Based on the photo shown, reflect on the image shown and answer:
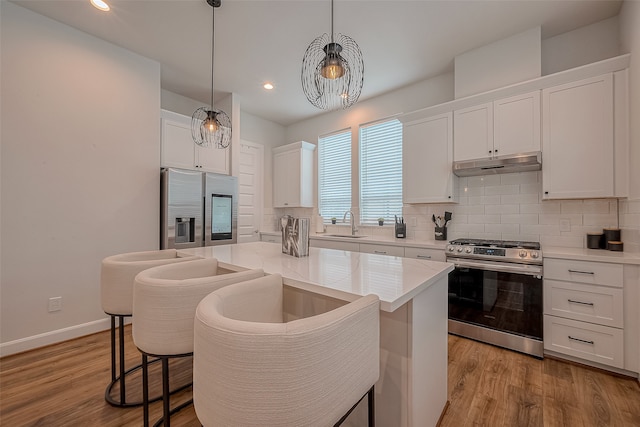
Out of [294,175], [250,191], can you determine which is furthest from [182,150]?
[294,175]

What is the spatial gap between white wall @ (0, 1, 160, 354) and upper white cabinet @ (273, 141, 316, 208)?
2.20 m

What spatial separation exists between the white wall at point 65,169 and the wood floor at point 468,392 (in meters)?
0.46

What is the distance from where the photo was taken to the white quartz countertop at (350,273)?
42.6 inches

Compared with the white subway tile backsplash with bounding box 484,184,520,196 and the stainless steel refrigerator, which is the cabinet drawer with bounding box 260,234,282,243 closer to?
the stainless steel refrigerator

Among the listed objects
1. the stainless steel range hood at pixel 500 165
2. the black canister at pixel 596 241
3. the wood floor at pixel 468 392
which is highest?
the stainless steel range hood at pixel 500 165

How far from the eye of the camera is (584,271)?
2109 millimetres

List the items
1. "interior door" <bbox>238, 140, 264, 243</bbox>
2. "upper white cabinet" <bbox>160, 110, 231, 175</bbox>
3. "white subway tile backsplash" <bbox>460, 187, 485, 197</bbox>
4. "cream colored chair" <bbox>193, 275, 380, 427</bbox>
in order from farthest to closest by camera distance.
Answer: "interior door" <bbox>238, 140, 264, 243</bbox> → "upper white cabinet" <bbox>160, 110, 231, 175</bbox> → "white subway tile backsplash" <bbox>460, 187, 485, 197</bbox> → "cream colored chair" <bbox>193, 275, 380, 427</bbox>

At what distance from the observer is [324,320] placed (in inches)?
29.7

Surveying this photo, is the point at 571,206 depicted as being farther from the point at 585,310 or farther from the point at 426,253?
the point at 426,253

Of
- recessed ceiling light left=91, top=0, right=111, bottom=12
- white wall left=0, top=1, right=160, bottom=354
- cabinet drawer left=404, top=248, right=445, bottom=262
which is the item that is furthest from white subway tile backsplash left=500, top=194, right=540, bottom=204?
recessed ceiling light left=91, top=0, right=111, bottom=12

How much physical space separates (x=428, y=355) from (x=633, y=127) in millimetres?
2442

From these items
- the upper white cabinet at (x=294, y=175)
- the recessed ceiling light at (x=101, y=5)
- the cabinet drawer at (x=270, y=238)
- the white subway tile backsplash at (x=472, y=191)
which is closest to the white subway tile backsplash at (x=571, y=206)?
the white subway tile backsplash at (x=472, y=191)

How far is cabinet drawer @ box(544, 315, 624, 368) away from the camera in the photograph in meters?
2.02

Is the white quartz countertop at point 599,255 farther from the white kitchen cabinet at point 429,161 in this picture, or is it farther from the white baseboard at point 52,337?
the white baseboard at point 52,337
